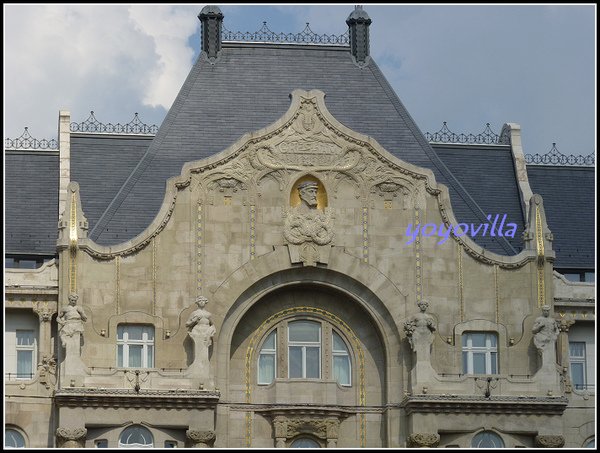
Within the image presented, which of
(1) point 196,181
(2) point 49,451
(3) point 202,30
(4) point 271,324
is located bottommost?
(2) point 49,451

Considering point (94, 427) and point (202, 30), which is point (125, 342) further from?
point (202, 30)

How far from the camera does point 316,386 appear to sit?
2530 inches

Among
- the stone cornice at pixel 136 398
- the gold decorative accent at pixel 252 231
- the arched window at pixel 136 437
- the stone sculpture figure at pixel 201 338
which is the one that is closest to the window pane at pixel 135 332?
the stone sculpture figure at pixel 201 338

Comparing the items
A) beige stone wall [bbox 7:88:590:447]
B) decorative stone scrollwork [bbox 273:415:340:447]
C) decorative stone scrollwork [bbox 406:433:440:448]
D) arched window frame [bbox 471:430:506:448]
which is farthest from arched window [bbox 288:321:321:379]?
arched window frame [bbox 471:430:506:448]

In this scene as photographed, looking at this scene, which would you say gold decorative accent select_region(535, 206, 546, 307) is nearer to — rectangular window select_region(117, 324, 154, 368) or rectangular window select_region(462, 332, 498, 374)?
rectangular window select_region(462, 332, 498, 374)

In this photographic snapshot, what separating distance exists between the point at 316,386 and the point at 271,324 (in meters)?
2.40

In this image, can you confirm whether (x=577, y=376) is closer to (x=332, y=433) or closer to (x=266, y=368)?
(x=332, y=433)

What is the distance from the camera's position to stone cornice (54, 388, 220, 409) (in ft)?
203

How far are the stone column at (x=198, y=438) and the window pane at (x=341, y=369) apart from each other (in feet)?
15.8

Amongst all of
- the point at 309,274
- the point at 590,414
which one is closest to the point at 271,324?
the point at 309,274

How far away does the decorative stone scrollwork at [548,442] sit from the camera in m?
63.4

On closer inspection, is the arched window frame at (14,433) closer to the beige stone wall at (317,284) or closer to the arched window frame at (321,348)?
the beige stone wall at (317,284)

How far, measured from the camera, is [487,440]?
63469 millimetres

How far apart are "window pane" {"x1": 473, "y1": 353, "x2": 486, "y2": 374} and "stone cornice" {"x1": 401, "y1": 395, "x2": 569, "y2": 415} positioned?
152 cm
